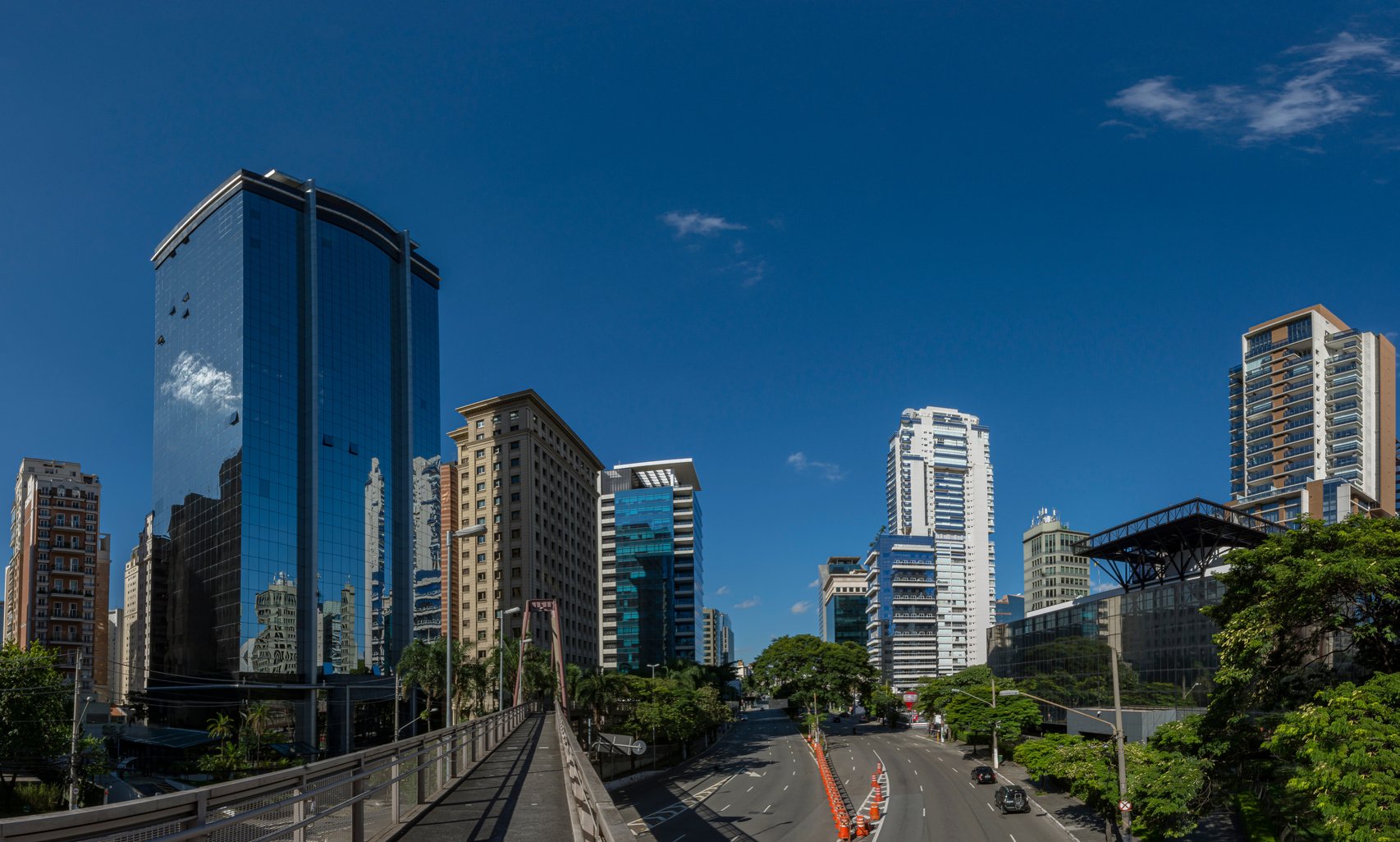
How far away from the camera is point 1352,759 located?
26.5 m

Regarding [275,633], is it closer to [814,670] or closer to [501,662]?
[501,662]

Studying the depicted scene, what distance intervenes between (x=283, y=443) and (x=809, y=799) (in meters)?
72.3

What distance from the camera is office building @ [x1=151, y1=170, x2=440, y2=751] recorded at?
4126 inches

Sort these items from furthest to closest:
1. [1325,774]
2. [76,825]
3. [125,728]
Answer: [125,728], [1325,774], [76,825]

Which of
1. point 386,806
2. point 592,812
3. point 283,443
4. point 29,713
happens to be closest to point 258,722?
point 29,713

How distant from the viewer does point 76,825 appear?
5625 mm

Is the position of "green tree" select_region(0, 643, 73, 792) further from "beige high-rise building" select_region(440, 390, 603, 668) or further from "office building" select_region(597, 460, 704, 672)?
"office building" select_region(597, 460, 704, 672)

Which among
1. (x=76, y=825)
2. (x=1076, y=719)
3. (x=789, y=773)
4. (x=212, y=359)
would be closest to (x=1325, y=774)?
(x=76, y=825)

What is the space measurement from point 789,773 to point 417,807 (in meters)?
66.8

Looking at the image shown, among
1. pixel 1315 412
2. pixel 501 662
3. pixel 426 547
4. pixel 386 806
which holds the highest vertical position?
pixel 1315 412

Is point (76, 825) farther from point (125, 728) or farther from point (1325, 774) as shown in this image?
point (125, 728)

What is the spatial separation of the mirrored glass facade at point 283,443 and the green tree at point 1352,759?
9621 centimetres

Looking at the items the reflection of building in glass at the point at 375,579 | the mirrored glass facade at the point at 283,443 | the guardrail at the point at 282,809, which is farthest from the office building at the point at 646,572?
the guardrail at the point at 282,809

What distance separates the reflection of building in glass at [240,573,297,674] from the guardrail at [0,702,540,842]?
93632 millimetres
